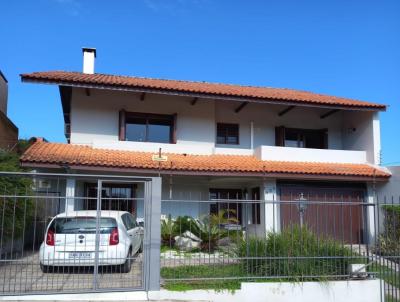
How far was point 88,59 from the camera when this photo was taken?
19.3 m

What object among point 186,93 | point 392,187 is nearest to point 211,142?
point 186,93

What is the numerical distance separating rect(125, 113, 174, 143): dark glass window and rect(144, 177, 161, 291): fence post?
9195 mm

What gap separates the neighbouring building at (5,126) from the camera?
58.8 feet

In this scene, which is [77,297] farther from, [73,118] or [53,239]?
[73,118]

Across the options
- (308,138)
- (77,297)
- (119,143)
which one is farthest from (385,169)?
(77,297)

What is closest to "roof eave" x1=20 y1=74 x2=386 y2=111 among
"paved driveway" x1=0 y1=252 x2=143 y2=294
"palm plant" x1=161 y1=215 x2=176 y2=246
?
"palm plant" x1=161 y1=215 x2=176 y2=246

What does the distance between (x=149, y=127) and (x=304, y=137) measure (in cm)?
711

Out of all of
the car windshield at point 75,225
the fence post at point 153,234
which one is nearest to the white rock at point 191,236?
the fence post at point 153,234

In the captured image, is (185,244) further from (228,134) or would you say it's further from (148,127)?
(228,134)

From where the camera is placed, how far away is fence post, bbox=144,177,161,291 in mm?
8148

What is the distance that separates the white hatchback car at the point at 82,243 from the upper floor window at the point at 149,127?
8.28m

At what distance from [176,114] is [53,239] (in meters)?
9.79

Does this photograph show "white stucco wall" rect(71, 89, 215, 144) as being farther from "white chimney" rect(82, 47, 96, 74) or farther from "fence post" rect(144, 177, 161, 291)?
"fence post" rect(144, 177, 161, 291)

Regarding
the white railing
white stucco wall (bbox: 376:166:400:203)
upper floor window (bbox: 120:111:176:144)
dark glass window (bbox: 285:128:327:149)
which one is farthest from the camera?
dark glass window (bbox: 285:128:327:149)
